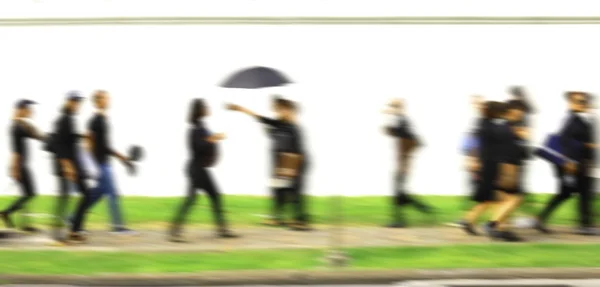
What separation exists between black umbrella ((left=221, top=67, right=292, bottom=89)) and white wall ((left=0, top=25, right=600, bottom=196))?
217 centimetres

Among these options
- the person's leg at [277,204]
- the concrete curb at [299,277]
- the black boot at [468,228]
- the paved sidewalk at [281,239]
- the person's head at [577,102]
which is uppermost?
the person's head at [577,102]

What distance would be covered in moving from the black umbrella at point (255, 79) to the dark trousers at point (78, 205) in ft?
7.01

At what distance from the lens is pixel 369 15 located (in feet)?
46.1

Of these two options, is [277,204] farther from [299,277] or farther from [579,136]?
[579,136]

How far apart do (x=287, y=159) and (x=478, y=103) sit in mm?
2522

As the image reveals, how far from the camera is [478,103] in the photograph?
1217 centimetres

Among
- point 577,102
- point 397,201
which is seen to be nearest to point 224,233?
point 397,201

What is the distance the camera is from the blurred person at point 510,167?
11.2 meters

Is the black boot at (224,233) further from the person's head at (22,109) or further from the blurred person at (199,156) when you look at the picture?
the person's head at (22,109)

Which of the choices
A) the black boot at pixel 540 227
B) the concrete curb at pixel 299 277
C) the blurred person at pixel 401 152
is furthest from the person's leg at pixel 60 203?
the black boot at pixel 540 227

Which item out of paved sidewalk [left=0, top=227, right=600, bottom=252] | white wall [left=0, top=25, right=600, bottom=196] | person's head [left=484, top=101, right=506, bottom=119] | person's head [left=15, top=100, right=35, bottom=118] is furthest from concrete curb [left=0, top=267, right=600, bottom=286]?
white wall [left=0, top=25, right=600, bottom=196]

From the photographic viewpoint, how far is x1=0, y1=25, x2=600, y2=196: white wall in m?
14.1

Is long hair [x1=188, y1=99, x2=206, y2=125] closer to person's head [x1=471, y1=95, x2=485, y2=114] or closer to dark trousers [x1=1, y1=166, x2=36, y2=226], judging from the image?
dark trousers [x1=1, y1=166, x2=36, y2=226]

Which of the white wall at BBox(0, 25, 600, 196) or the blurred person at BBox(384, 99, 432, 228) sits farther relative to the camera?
the white wall at BBox(0, 25, 600, 196)
